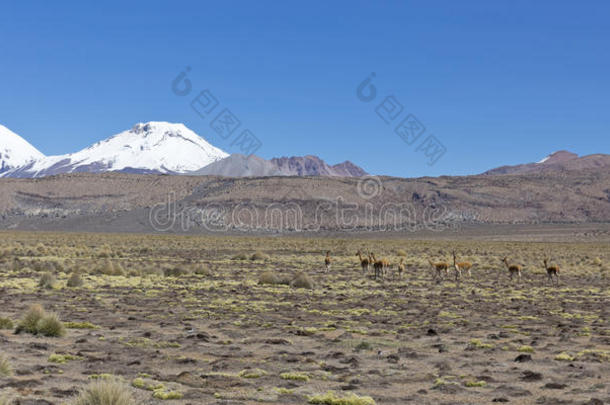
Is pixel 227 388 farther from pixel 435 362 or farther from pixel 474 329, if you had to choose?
pixel 474 329

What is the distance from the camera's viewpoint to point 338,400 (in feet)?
31.7

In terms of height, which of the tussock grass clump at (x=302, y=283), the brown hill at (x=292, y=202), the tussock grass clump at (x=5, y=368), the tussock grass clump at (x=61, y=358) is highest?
the brown hill at (x=292, y=202)

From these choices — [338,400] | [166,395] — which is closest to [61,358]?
[166,395]

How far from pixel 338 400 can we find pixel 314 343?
5437 mm

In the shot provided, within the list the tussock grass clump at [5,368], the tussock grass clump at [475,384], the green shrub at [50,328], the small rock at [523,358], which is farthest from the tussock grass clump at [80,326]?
the small rock at [523,358]

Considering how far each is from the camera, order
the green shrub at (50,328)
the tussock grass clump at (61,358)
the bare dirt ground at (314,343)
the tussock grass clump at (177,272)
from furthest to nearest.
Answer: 1. the tussock grass clump at (177,272)
2. the green shrub at (50,328)
3. the tussock grass clump at (61,358)
4. the bare dirt ground at (314,343)

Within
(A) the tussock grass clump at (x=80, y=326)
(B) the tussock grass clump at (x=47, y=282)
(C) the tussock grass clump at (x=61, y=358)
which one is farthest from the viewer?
(B) the tussock grass clump at (x=47, y=282)

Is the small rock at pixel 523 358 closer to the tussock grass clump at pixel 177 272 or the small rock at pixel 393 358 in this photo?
the small rock at pixel 393 358

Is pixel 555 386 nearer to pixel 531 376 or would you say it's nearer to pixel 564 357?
pixel 531 376

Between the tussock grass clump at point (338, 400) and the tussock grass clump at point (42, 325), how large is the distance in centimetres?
746

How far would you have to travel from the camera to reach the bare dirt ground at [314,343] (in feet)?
34.9

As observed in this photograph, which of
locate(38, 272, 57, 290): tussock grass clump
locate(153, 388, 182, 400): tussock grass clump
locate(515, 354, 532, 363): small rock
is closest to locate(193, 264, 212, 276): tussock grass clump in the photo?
locate(38, 272, 57, 290): tussock grass clump

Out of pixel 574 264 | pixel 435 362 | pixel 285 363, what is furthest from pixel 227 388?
pixel 574 264

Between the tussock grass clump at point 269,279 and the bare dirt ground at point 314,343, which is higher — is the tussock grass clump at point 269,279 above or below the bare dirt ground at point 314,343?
above
